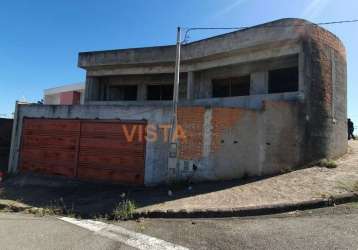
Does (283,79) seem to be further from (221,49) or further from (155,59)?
(155,59)

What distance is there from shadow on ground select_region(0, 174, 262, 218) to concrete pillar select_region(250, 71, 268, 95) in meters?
4.66

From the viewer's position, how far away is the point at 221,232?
6.11 metres

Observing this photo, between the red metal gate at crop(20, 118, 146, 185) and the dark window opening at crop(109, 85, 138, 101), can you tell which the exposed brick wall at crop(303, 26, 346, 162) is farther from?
the dark window opening at crop(109, 85, 138, 101)

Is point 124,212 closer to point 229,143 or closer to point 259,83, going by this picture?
point 229,143

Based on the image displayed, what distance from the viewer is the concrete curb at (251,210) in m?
7.46

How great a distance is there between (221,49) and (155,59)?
375 cm

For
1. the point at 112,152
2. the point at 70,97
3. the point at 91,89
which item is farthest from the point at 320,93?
the point at 70,97

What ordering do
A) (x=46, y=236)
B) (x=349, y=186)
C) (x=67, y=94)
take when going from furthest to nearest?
(x=67, y=94) < (x=349, y=186) < (x=46, y=236)

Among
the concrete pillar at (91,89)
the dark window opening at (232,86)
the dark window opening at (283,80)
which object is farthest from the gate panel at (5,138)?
the dark window opening at (283,80)

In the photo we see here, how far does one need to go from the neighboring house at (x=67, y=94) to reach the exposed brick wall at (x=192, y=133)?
1446 centimetres

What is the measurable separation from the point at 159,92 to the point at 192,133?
726cm

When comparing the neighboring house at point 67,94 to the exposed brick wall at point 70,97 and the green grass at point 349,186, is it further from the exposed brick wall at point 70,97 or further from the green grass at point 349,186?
the green grass at point 349,186

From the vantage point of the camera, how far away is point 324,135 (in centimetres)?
1193

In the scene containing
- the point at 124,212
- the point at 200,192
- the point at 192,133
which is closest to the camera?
the point at 124,212
